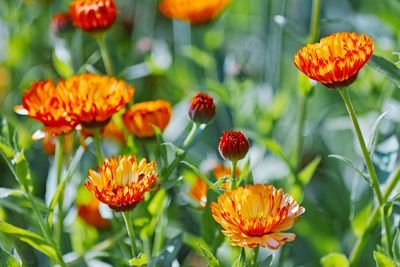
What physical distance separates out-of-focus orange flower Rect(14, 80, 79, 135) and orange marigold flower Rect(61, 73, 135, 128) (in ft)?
0.03

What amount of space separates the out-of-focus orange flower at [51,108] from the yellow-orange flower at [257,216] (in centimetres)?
25

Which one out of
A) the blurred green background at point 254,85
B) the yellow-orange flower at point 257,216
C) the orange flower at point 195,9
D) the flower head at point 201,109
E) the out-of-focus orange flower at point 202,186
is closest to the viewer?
the yellow-orange flower at point 257,216

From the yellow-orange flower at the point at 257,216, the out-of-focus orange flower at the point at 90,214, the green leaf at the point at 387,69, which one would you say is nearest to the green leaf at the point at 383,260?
the yellow-orange flower at the point at 257,216

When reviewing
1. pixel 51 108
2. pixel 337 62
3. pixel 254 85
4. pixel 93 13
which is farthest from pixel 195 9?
pixel 337 62

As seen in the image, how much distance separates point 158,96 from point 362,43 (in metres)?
0.89

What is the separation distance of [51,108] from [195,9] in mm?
629

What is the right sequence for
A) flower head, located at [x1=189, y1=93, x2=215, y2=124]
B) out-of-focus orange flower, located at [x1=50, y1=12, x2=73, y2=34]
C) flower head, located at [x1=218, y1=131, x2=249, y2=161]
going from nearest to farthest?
flower head, located at [x1=218, y1=131, x2=249, y2=161] → flower head, located at [x1=189, y1=93, x2=215, y2=124] → out-of-focus orange flower, located at [x1=50, y1=12, x2=73, y2=34]

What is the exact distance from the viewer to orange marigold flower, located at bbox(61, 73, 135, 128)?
38.4 inches

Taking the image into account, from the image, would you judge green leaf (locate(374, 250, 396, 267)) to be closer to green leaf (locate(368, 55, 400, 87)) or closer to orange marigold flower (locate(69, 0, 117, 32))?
green leaf (locate(368, 55, 400, 87))

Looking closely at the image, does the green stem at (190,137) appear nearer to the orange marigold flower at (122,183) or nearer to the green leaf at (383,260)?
the orange marigold flower at (122,183)

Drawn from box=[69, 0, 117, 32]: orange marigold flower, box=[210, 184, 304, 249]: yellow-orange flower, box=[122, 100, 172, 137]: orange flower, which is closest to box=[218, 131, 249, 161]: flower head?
box=[210, 184, 304, 249]: yellow-orange flower

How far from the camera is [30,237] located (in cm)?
96

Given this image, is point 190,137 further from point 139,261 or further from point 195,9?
point 195,9

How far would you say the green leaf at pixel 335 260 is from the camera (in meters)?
1.03
